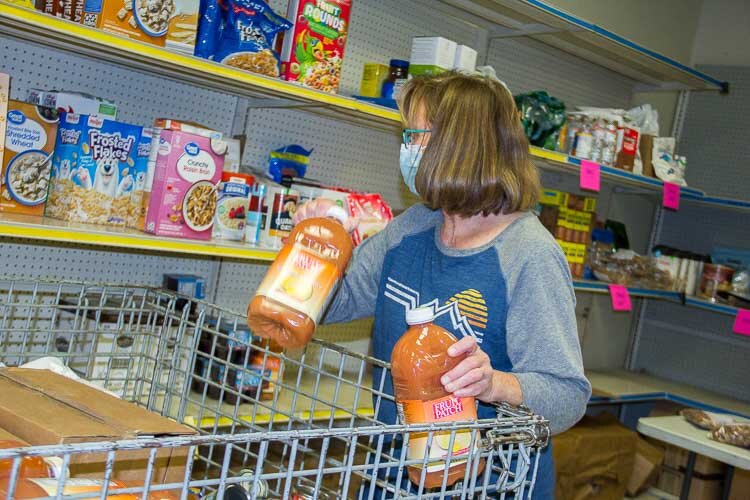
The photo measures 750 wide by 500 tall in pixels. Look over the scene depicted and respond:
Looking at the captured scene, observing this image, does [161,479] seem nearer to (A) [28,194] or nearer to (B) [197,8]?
(A) [28,194]

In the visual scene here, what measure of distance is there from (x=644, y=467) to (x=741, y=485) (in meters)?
0.46

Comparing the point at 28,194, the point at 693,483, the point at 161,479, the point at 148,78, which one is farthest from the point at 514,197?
the point at 693,483

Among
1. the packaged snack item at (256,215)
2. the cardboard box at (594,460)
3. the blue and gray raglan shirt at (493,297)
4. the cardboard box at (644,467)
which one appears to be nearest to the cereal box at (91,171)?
the packaged snack item at (256,215)

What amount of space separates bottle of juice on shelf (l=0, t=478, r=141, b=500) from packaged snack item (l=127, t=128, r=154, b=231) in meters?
1.51

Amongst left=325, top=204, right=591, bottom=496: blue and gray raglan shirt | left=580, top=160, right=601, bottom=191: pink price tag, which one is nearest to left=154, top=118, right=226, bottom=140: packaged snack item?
left=325, top=204, right=591, bottom=496: blue and gray raglan shirt

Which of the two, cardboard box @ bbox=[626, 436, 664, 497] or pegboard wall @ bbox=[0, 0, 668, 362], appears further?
cardboard box @ bbox=[626, 436, 664, 497]

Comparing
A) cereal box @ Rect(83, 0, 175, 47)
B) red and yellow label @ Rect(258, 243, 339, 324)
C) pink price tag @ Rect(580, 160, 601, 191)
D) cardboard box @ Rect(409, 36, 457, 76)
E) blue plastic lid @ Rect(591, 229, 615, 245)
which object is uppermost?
cardboard box @ Rect(409, 36, 457, 76)

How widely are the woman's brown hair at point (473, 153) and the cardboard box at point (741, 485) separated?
8.89ft

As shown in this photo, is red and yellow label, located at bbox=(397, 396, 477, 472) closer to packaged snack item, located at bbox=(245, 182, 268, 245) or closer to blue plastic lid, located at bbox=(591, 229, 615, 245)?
packaged snack item, located at bbox=(245, 182, 268, 245)

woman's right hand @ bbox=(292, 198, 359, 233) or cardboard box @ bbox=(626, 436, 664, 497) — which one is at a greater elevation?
woman's right hand @ bbox=(292, 198, 359, 233)

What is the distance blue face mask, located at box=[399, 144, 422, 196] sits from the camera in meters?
1.79

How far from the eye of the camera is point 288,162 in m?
2.98

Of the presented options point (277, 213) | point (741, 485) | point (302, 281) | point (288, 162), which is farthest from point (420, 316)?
point (741, 485)

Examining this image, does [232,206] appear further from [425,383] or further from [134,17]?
[425,383]
